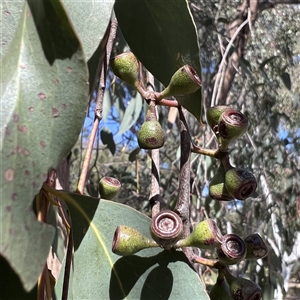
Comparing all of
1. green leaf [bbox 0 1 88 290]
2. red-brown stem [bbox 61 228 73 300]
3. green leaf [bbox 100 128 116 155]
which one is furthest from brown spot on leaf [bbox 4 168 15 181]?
green leaf [bbox 100 128 116 155]

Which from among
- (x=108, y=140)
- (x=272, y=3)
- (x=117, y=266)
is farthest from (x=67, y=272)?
(x=272, y=3)

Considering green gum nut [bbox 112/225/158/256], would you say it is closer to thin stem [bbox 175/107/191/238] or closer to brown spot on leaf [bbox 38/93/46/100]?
thin stem [bbox 175/107/191/238]

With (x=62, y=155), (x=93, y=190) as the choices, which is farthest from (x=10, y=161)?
(x=93, y=190)

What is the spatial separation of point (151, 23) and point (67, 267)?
1.26 feet

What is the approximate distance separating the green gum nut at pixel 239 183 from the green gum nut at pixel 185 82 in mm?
131

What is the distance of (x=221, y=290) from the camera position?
662mm

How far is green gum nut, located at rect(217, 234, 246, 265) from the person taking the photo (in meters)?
0.61

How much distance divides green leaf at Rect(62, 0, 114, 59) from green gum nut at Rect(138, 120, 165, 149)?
131 millimetres

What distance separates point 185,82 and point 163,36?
0.38 feet

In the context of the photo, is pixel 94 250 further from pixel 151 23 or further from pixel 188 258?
pixel 151 23

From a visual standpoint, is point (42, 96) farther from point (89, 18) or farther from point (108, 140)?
point (108, 140)

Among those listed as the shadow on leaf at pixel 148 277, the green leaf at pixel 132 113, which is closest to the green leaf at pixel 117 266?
the shadow on leaf at pixel 148 277

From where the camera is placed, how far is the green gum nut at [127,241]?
59cm

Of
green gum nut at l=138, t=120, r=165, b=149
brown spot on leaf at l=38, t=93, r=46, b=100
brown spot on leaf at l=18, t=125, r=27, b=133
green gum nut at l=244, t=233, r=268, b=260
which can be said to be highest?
brown spot on leaf at l=38, t=93, r=46, b=100
